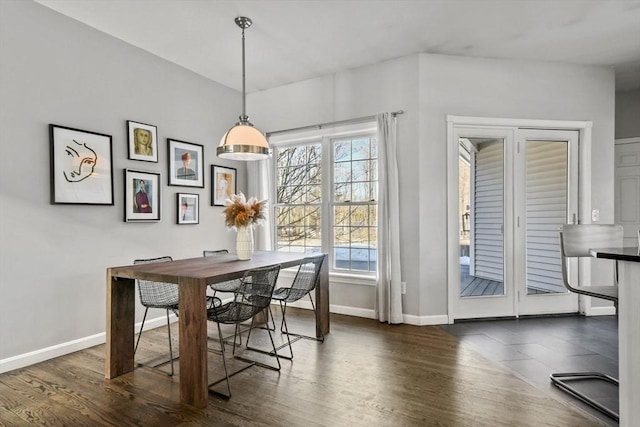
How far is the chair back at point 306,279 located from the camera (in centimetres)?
327

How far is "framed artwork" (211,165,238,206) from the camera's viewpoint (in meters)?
4.66

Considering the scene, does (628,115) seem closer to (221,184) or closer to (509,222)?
(509,222)

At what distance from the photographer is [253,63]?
165 inches

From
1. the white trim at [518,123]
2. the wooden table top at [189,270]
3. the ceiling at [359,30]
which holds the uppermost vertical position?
the ceiling at [359,30]

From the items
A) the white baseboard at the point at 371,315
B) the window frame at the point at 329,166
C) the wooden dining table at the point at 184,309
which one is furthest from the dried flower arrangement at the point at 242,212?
the white baseboard at the point at 371,315

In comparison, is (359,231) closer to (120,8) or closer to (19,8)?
(120,8)

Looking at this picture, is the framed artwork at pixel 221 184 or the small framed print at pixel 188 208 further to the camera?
the framed artwork at pixel 221 184

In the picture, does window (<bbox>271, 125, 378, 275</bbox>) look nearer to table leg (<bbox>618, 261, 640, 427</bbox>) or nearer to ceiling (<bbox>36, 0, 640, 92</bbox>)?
ceiling (<bbox>36, 0, 640, 92</bbox>)

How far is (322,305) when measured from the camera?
3584 mm

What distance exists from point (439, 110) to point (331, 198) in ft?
5.44

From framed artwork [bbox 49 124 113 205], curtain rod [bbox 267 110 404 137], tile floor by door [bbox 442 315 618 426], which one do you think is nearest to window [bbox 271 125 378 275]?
curtain rod [bbox 267 110 404 137]

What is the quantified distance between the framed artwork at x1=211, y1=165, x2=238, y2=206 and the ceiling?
4.20 ft

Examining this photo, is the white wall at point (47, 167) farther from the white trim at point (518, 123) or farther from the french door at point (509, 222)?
the french door at point (509, 222)

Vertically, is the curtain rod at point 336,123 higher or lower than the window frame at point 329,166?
higher
